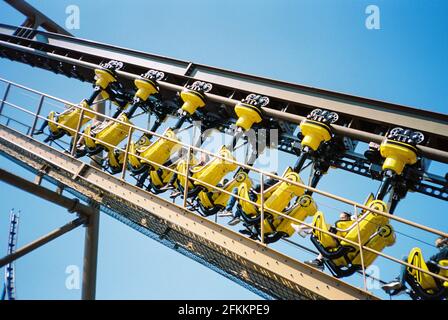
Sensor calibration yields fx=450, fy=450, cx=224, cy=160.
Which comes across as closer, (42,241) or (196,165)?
(196,165)

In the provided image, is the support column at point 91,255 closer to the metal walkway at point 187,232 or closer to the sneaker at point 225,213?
the metal walkway at point 187,232

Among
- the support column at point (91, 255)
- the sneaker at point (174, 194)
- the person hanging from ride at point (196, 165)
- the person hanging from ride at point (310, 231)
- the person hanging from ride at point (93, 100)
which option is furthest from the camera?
the person hanging from ride at point (93, 100)

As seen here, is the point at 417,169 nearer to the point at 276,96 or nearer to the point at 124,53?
the point at 276,96

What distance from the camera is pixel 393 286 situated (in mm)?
3846

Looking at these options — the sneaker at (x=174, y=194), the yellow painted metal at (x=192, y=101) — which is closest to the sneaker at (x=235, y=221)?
the sneaker at (x=174, y=194)

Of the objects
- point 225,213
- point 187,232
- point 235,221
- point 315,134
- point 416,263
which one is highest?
point 315,134

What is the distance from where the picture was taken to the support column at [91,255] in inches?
268

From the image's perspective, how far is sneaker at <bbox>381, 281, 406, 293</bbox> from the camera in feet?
12.6

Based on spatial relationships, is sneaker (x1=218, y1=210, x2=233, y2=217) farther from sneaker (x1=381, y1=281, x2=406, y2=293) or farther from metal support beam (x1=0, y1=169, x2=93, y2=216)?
metal support beam (x1=0, y1=169, x2=93, y2=216)

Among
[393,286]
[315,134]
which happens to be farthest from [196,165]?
[393,286]

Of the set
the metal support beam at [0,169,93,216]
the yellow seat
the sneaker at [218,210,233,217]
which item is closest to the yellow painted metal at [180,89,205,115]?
the sneaker at [218,210,233,217]

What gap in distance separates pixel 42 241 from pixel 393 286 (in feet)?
16.9

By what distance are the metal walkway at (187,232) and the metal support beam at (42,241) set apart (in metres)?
0.87

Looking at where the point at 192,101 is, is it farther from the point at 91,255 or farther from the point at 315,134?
the point at 91,255
